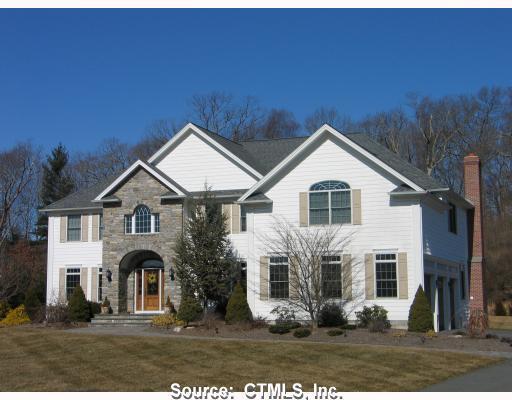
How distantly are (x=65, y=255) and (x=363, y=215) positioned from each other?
15232mm

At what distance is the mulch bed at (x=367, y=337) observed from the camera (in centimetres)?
2302

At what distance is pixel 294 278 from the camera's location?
28.6 metres

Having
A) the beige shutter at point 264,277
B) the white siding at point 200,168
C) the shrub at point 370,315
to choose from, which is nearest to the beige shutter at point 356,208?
the shrub at point 370,315

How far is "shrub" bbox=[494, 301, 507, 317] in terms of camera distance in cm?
4362

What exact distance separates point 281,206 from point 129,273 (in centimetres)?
828

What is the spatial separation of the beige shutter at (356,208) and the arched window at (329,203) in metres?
0.19

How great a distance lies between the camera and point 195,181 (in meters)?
33.9

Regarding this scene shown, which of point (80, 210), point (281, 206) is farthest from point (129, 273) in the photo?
point (281, 206)

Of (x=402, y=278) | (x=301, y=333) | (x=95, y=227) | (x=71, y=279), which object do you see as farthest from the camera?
(x=71, y=279)

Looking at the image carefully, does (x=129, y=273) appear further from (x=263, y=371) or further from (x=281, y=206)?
(x=263, y=371)

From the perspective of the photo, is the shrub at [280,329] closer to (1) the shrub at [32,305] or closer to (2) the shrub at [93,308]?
(2) the shrub at [93,308]

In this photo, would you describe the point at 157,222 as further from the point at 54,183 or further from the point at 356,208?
the point at 54,183

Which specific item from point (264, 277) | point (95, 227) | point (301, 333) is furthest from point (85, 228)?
point (301, 333)

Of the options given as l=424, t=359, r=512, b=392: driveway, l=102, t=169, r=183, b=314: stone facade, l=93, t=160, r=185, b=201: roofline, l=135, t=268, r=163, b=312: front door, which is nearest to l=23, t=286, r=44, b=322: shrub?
l=102, t=169, r=183, b=314: stone facade
